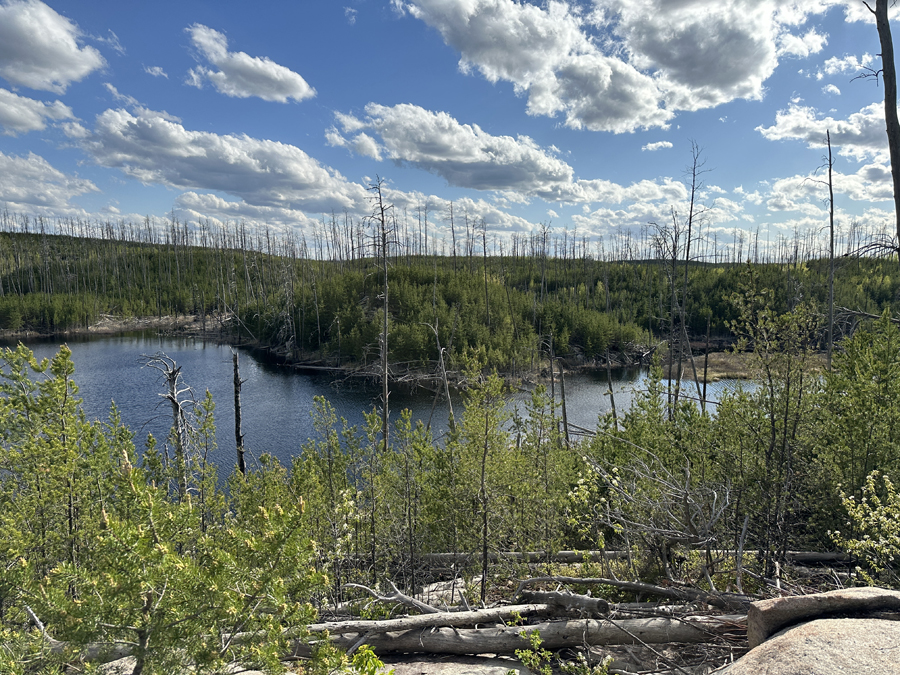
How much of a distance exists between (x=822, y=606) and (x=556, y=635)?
2459 mm

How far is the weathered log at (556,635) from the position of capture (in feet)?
15.9

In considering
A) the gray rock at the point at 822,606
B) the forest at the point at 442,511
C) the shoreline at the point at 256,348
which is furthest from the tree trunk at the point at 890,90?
the shoreline at the point at 256,348

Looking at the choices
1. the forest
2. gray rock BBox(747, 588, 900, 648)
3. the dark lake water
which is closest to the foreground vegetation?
the forest

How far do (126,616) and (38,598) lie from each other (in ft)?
1.72

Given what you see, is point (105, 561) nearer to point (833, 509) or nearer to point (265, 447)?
point (833, 509)

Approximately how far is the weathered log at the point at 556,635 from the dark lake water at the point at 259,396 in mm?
13438

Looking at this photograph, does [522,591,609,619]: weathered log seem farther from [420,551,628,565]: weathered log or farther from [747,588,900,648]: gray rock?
[420,551,628,565]: weathered log

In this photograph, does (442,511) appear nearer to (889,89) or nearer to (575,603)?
(575,603)

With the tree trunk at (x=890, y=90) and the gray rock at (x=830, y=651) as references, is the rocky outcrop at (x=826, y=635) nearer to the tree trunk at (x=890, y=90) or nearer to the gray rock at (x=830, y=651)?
the gray rock at (x=830, y=651)

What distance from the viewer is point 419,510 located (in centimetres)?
1091

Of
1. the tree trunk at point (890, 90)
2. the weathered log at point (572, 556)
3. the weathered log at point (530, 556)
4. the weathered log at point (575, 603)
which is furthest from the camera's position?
the weathered log at point (530, 556)

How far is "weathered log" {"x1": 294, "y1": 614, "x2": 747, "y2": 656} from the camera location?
4836mm

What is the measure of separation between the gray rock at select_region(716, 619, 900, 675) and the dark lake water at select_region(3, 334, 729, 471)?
14888mm

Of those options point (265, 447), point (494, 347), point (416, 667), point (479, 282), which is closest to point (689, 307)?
point (479, 282)
